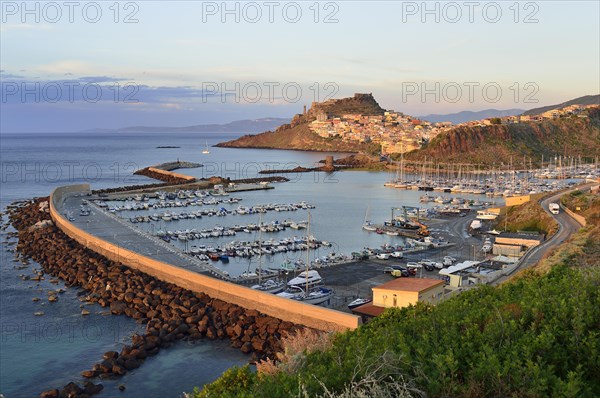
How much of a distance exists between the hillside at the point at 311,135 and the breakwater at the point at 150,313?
74698 mm

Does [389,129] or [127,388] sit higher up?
[389,129]

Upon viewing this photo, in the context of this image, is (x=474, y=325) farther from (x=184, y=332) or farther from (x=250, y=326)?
(x=184, y=332)

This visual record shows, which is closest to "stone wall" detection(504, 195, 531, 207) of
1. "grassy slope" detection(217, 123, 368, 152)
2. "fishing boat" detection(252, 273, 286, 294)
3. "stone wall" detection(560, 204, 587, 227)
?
"stone wall" detection(560, 204, 587, 227)

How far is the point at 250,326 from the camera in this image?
13.3 m

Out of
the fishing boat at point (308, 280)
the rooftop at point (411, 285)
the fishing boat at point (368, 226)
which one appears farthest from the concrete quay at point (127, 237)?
the fishing boat at point (368, 226)

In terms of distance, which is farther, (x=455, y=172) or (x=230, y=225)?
(x=455, y=172)

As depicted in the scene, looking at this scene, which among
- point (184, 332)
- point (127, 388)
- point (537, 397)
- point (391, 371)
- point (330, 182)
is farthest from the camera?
point (330, 182)

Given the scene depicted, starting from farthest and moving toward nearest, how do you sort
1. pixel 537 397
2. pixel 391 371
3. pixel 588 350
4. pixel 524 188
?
pixel 524 188 < pixel 588 350 < pixel 391 371 < pixel 537 397

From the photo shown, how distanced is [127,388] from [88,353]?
2313mm

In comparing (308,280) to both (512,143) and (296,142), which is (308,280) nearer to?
(512,143)

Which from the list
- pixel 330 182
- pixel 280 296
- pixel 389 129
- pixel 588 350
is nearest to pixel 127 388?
pixel 280 296

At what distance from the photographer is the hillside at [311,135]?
10550cm

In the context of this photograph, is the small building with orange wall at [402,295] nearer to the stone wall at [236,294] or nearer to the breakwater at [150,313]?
the stone wall at [236,294]

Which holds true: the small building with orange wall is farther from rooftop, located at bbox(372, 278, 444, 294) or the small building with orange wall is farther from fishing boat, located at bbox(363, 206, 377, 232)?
fishing boat, located at bbox(363, 206, 377, 232)
